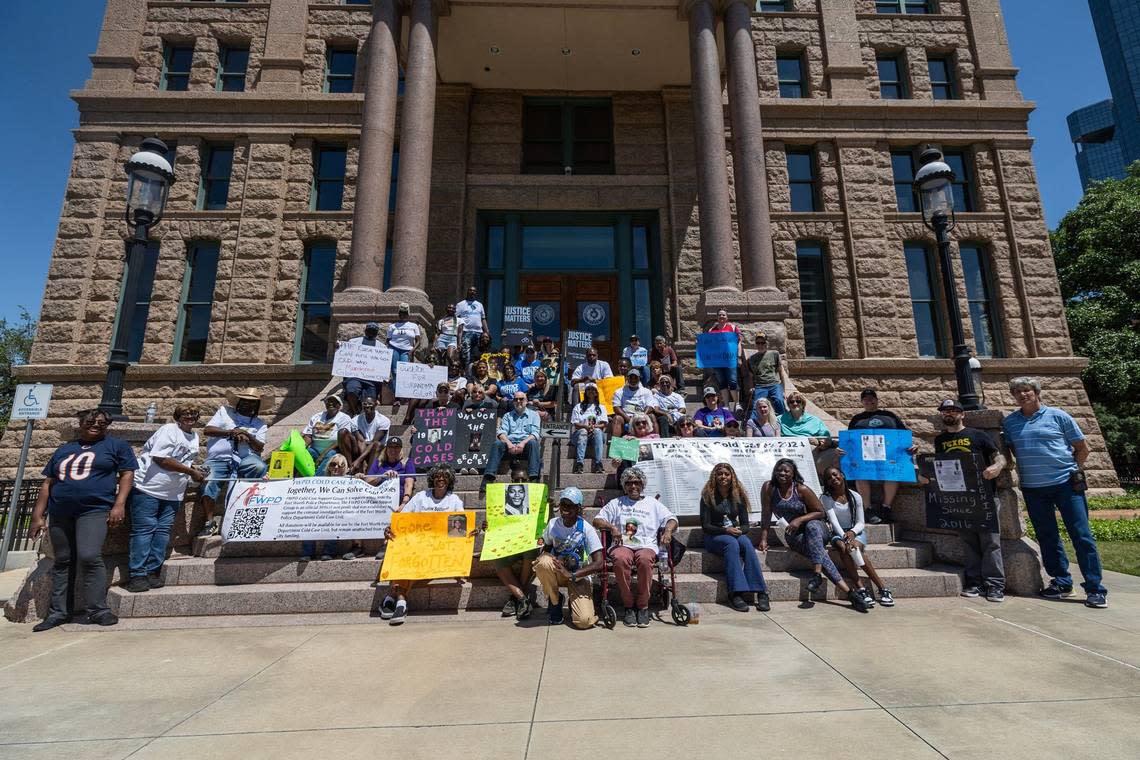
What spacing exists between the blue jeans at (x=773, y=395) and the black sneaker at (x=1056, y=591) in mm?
4081

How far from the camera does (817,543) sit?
5.97 meters

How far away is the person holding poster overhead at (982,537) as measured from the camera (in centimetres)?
596

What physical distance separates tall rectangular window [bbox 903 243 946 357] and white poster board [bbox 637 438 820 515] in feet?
36.1

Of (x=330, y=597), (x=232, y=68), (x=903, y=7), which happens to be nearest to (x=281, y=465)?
(x=330, y=597)

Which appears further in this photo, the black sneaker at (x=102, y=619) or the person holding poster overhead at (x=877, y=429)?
the person holding poster overhead at (x=877, y=429)

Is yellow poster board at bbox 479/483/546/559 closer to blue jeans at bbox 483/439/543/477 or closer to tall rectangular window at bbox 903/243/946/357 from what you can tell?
blue jeans at bbox 483/439/543/477

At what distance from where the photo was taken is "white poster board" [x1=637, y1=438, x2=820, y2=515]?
287 inches

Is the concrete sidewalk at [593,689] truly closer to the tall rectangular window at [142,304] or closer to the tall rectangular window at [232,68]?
the tall rectangular window at [142,304]

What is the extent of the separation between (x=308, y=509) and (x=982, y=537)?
303 inches

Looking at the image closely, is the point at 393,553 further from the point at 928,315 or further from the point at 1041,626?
the point at 928,315

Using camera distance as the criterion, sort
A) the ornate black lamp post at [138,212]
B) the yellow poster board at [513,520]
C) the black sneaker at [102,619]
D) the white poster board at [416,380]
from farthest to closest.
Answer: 1. the white poster board at [416,380]
2. the ornate black lamp post at [138,212]
3. the yellow poster board at [513,520]
4. the black sneaker at [102,619]

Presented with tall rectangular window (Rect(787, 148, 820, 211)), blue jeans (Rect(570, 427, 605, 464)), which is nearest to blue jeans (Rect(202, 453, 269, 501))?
blue jeans (Rect(570, 427, 605, 464))

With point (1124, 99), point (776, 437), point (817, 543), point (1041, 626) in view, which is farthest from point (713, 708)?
point (1124, 99)

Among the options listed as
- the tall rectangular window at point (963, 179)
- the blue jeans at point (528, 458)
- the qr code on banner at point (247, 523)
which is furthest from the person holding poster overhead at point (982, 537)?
the tall rectangular window at point (963, 179)
